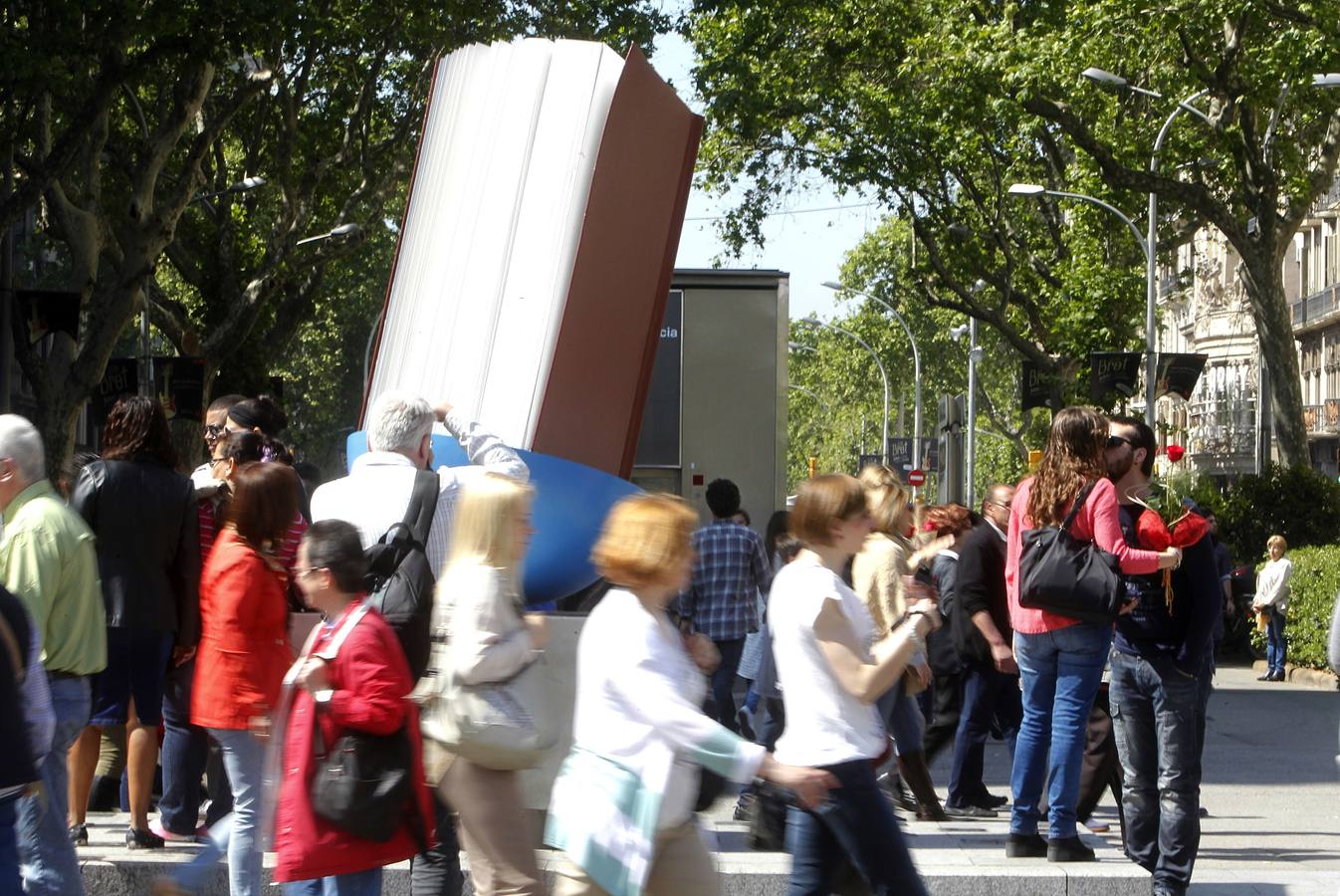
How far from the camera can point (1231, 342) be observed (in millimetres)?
66875

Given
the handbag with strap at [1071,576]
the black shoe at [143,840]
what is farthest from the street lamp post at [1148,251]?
the black shoe at [143,840]

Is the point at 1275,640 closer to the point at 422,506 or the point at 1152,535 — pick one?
the point at 1152,535

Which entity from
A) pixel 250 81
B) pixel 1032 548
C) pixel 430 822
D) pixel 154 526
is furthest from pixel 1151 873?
pixel 250 81

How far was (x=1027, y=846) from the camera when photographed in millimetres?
7676

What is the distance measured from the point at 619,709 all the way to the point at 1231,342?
215 feet

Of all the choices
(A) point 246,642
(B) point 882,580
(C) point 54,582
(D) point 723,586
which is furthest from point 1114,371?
(C) point 54,582

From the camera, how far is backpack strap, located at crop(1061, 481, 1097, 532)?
715 cm

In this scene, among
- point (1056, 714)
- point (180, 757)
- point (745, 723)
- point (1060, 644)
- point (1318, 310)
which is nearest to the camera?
point (1060, 644)

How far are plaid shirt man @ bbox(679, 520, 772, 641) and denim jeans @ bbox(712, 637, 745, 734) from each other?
12cm

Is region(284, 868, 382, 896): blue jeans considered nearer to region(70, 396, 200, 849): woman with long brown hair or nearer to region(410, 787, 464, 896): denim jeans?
region(410, 787, 464, 896): denim jeans

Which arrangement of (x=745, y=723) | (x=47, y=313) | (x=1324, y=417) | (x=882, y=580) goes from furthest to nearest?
(x=1324, y=417), (x=47, y=313), (x=745, y=723), (x=882, y=580)

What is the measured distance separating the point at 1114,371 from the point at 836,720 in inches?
1001

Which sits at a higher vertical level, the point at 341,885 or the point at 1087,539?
the point at 1087,539

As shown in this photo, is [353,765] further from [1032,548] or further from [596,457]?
[596,457]
